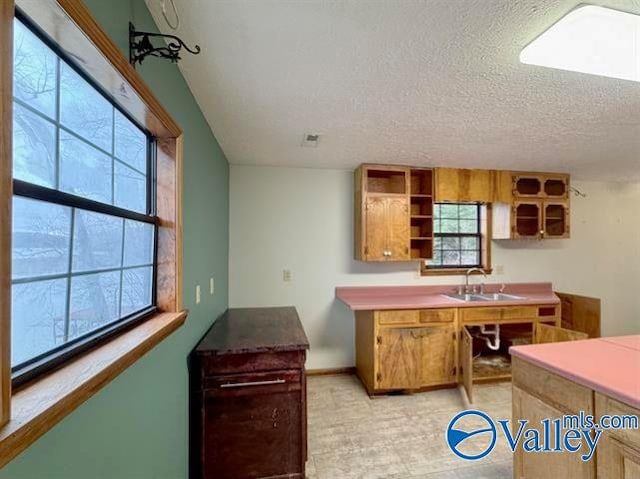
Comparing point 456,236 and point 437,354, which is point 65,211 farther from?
point 456,236

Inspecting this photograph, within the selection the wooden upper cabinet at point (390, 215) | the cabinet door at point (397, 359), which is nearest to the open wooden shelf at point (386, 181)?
the wooden upper cabinet at point (390, 215)

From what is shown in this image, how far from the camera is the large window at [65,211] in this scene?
0.67m

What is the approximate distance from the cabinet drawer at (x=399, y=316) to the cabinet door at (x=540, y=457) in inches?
49.2


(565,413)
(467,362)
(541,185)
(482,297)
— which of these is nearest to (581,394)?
(565,413)

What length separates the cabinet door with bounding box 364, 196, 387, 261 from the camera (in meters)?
3.13

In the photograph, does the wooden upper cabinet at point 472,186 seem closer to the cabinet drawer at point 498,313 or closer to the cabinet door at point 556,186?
the cabinet door at point 556,186

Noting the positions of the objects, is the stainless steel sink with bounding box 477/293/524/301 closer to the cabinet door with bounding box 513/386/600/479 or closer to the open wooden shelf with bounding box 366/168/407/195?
the open wooden shelf with bounding box 366/168/407/195

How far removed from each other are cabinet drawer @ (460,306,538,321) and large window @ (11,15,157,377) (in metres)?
2.86

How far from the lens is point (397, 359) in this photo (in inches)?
112

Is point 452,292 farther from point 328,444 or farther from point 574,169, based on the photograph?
point 328,444

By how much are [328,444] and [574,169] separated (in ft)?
12.4

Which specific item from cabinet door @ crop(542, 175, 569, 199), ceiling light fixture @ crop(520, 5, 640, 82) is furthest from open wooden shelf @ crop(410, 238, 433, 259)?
ceiling light fixture @ crop(520, 5, 640, 82)

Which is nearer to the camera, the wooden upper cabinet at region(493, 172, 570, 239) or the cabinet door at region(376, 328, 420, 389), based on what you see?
the cabinet door at region(376, 328, 420, 389)

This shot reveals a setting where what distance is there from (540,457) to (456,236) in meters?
2.54
